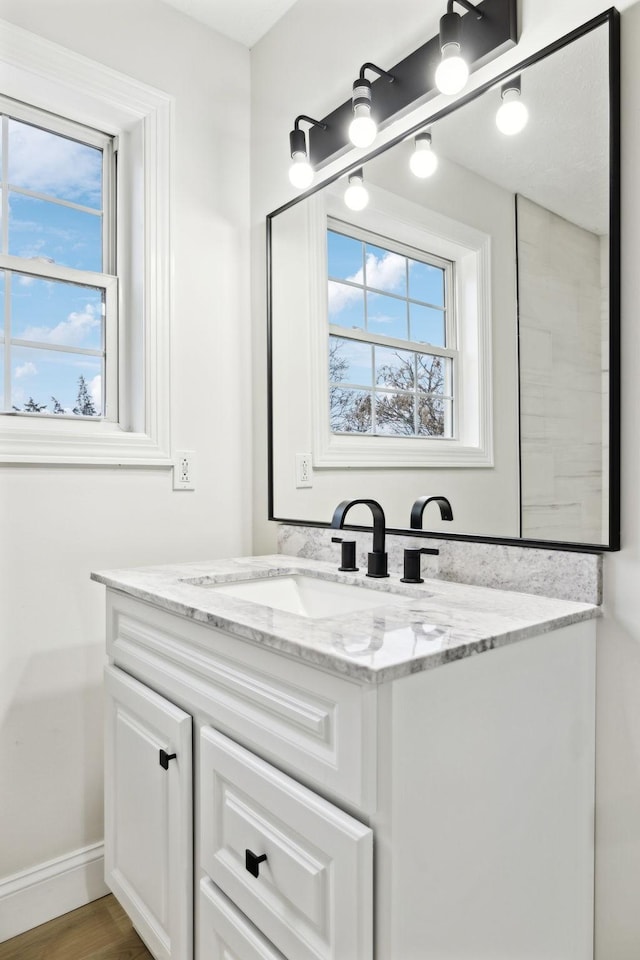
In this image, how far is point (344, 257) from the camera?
173cm

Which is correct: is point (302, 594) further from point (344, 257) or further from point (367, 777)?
point (344, 257)

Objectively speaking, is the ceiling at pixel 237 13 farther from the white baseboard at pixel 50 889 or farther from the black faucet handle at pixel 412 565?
the white baseboard at pixel 50 889

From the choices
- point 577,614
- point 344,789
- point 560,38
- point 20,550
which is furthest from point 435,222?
point 20,550

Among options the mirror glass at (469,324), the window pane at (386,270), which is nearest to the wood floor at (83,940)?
the mirror glass at (469,324)

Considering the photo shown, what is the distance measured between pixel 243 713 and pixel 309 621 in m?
0.20

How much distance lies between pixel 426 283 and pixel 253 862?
1.28 m

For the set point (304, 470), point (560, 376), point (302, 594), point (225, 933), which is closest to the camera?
point (225, 933)

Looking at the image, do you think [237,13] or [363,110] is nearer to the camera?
→ [363,110]

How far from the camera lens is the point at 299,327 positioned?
6.24 ft

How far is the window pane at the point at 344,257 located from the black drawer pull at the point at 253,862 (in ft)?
4.48

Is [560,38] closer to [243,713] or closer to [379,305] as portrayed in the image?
[379,305]

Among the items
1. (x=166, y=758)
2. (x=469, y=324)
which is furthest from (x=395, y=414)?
(x=166, y=758)

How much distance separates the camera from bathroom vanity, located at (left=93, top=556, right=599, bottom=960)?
831 mm

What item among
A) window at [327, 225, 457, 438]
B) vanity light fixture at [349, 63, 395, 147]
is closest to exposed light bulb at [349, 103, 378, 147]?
vanity light fixture at [349, 63, 395, 147]
